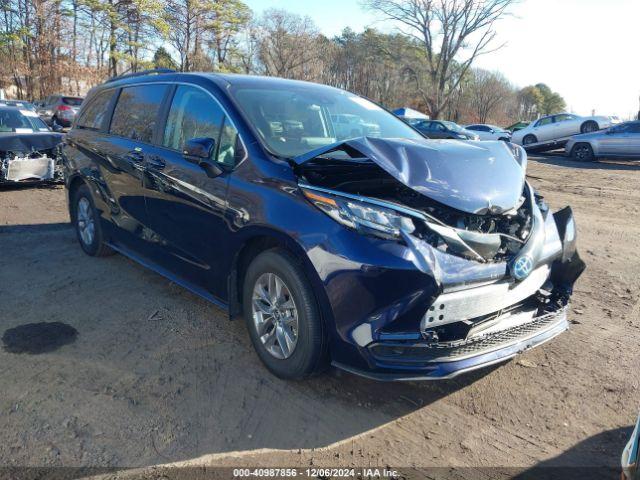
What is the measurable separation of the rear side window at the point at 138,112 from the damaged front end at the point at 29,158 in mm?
4474

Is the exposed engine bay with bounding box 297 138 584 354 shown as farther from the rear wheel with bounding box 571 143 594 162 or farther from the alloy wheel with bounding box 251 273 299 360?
the rear wheel with bounding box 571 143 594 162

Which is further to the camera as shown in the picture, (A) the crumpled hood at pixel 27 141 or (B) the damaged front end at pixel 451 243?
(A) the crumpled hood at pixel 27 141

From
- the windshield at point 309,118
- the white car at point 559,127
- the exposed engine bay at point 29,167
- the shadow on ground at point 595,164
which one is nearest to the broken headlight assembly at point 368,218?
the windshield at point 309,118

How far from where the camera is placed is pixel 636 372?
3.30 meters

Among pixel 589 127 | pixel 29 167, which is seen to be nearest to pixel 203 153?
pixel 29 167

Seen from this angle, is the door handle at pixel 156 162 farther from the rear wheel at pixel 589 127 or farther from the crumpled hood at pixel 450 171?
the rear wheel at pixel 589 127

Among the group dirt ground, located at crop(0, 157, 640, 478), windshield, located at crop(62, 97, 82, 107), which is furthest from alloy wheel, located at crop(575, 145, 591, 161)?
windshield, located at crop(62, 97, 82, 107)

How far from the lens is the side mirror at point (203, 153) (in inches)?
130

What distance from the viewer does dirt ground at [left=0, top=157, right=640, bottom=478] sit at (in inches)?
99.3

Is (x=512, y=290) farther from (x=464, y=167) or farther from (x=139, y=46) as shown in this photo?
(x=139, y=46)

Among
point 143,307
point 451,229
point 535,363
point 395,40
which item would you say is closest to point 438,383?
point 535,363

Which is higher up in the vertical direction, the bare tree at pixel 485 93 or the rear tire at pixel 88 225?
the bare tree at pixel 485 93

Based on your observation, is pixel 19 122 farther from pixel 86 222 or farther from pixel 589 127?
pixel 589 127

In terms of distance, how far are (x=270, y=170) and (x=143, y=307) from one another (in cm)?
192
